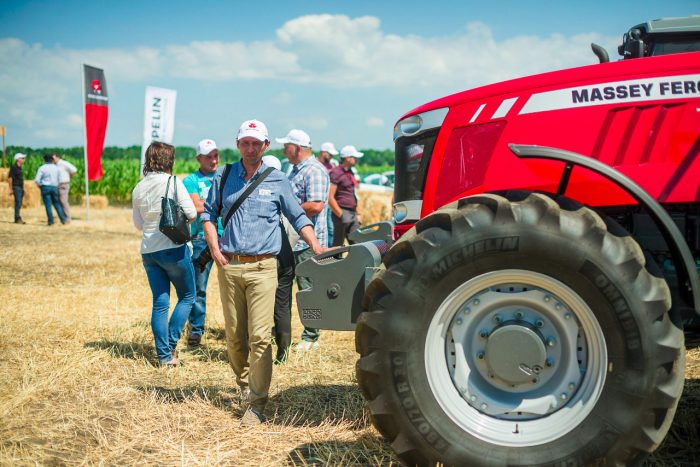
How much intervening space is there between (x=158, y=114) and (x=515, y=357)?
506 inches

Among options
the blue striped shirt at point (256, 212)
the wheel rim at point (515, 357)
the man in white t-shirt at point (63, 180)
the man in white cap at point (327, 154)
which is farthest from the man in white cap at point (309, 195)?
the man in white t-shirt at point (63, 180)

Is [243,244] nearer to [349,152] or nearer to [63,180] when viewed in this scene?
[349,152]

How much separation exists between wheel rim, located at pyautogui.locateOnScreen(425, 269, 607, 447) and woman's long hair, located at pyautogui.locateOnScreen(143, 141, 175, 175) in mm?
3823

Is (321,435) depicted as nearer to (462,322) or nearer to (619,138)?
→ (462,322)

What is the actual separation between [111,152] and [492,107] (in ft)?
227

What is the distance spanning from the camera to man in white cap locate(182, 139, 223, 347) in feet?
22.1

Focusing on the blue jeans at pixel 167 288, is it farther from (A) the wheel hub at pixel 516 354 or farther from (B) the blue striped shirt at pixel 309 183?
(A) the wheel hub at pixel 516 354

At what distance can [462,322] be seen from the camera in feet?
10.4

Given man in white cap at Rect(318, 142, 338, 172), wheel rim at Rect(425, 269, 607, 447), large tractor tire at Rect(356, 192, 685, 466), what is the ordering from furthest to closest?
man in white cap at Rect(318, 142, 338, 172) < wheel rim at Rect(425, 269, 607, 447) < large tractor tire at Rect(356, 192, 685, 466)

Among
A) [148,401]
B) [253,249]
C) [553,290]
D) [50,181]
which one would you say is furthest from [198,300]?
[50,181]

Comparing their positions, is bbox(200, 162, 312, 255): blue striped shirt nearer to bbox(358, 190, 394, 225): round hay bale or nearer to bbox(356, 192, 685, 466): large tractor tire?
bbox(356, 192, 685, 466): large tractor tire

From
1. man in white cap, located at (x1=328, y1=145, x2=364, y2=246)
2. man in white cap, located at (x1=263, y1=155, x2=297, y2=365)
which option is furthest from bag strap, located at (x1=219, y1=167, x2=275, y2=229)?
man in white cap, located at (x1=328, y1=145, x2=364, y2=246)

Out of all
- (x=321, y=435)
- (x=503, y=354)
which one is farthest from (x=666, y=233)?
(x=321, y=435)

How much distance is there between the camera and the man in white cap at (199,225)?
265 inches
